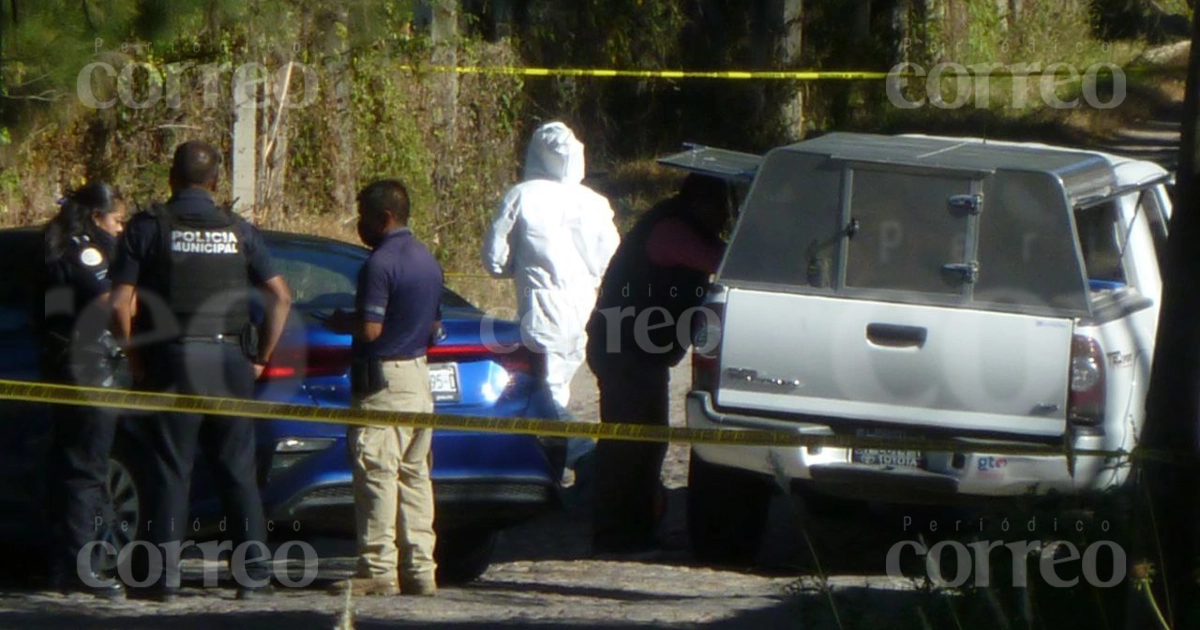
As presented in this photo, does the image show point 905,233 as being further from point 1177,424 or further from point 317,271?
point 1177,424

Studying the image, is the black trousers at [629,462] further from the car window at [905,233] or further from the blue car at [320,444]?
the car window at [905,233]

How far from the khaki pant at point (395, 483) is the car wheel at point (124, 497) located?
3.06 feet

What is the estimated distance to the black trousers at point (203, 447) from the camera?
6.71 meters

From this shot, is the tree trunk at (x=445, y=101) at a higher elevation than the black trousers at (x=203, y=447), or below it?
higher

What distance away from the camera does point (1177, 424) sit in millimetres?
4828

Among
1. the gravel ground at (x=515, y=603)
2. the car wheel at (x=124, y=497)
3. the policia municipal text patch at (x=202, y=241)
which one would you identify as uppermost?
the policia municipal text patch at (x=202, y=241)

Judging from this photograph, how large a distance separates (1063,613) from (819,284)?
227 centimetres

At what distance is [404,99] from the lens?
1600 cm

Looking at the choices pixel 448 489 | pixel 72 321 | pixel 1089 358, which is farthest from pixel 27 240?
pixel 1089 358

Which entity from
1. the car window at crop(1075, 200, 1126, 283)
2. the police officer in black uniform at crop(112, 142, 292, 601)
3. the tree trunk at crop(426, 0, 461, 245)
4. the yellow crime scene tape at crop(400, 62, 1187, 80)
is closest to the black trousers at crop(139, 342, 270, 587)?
the police officer in black uniform at crop(112, 142, 292, 601)

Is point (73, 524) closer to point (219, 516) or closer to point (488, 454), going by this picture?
point (219, 516)

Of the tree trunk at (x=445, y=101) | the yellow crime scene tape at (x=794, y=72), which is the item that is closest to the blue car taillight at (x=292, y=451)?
the yellow crime scene tape at (x=794, y=72)

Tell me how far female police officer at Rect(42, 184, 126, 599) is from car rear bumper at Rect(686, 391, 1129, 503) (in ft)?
7.69

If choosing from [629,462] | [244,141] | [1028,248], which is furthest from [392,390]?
[244,141]
